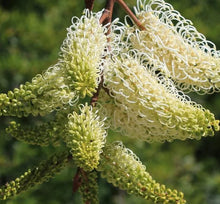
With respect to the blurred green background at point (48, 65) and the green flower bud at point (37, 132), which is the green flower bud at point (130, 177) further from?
the blurred green background at point (48, 65)

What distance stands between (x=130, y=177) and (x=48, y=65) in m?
1.64

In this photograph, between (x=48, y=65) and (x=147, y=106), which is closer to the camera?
(x=147, y=106)

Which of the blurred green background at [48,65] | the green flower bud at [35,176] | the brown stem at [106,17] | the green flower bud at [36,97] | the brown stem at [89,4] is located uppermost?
the blurred green background at [48,65]

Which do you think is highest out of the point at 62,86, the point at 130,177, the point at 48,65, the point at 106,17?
the point at 48,65

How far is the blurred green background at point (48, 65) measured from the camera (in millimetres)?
2527

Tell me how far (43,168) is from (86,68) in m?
0.27

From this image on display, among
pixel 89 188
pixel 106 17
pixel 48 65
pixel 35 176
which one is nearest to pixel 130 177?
pixel 89 188

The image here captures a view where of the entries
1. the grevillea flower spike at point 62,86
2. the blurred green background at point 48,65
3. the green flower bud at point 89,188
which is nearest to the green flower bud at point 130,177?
the green flower bud at point 89,188

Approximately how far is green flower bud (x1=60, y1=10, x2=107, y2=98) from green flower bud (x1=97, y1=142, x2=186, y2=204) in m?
0.18

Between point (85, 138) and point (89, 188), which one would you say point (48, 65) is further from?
point (85, 138)

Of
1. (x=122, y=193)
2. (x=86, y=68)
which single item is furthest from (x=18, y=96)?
(x=122, y=193)

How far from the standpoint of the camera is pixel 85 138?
3.39 feet

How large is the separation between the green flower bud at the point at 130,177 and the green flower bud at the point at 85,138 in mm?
85

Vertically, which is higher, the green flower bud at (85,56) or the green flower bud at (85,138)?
the green flower bud at (85,56)
